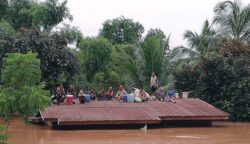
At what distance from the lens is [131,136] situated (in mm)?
16406

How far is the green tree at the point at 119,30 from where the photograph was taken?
4344cm

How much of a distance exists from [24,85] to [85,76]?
2211cm

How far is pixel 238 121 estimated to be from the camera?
23.0 meters

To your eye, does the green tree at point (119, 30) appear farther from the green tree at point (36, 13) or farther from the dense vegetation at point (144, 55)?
the green tree at point (36, 13)

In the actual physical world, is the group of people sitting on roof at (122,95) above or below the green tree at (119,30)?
below

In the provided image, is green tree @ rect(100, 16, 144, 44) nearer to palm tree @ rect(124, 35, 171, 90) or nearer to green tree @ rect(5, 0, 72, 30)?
green tree @ rect(5, 0, 72, 30)

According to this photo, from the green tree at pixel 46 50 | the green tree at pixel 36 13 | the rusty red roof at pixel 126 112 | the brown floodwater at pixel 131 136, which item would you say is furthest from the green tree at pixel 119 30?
the brown floodwater at pixel 131 136

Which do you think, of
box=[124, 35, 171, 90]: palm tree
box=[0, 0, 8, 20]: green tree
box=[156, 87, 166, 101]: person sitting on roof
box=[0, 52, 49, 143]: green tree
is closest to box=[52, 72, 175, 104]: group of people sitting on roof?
box=[156, 87, 166, 101]: person sitting on roof

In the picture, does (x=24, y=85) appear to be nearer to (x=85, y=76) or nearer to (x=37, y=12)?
(x=37, y=12)

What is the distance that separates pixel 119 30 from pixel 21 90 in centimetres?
3536

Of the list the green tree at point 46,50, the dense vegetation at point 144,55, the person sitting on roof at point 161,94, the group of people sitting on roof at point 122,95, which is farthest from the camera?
the dense vegetation at point 144,55

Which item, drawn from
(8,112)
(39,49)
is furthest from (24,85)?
(39,49)

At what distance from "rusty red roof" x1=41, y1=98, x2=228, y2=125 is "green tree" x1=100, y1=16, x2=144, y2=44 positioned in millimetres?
22611

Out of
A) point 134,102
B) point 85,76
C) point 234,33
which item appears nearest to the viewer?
point 134,102
